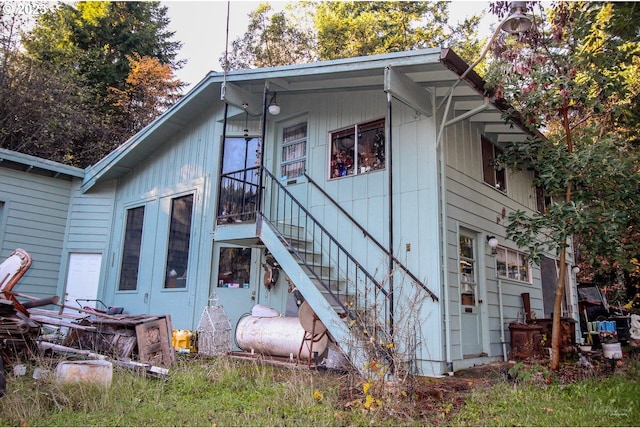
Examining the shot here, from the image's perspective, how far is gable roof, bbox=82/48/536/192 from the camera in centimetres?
605

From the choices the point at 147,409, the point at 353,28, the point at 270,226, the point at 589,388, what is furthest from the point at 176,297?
the point at 353,28

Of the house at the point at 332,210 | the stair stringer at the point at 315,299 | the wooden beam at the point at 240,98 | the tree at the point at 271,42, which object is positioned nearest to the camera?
the stair stringer at the point at 315,299

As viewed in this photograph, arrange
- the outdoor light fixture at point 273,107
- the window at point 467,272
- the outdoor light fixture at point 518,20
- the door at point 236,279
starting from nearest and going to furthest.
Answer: the outdoor light fixture at point 518,20 → the window at point 467,272 → the outdoor light fixture at point 273,107 → the door at point 236,279

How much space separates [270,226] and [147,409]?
3.20 m

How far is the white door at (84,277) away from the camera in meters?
10.6

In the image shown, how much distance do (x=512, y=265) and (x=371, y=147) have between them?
3.84 m

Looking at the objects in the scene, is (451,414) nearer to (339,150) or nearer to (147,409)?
(147,409)

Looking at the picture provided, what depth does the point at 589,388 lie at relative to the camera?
4.79 m

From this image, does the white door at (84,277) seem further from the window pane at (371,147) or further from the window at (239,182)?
the window pane at (371,147)

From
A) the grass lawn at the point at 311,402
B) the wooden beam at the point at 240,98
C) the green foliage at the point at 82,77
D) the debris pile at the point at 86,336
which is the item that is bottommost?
the grass lawn at the point at 311,402

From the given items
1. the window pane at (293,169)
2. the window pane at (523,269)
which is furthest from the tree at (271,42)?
the window pane at (523,269)

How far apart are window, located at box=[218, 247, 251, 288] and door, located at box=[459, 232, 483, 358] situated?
371cm

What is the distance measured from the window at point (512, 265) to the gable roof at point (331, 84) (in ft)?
A: 7.23

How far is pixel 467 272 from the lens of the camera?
7.36m
